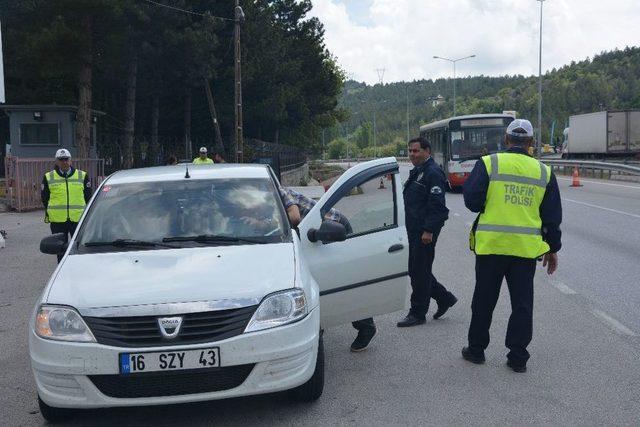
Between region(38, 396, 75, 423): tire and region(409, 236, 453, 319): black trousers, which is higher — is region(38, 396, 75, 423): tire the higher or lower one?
the lower one

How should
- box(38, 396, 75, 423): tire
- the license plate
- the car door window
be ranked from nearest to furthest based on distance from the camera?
Result: 1. the license plate
2. box(38, 396, 75, 423): tire
3. the car door window

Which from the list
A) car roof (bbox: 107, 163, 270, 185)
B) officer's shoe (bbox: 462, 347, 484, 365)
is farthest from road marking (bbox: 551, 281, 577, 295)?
car roof (bbox: 107, 163, 270, 185)

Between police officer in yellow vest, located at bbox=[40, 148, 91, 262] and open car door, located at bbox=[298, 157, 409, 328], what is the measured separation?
4.86 meters

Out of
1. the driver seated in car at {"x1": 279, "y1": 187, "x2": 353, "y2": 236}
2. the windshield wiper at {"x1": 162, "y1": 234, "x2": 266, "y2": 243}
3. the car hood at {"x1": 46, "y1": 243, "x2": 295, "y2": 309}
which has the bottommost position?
the car hood at {"x1": 46, "y1": 243, "x2": 295, "y2": 309}

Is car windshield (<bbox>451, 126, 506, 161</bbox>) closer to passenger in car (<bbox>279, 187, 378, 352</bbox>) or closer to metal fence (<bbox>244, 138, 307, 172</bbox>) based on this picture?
metal fence (<bbox>244, 138, 307, 172</bbox>)

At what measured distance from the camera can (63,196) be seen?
990cm

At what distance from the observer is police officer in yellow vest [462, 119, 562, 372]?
18.6 ft

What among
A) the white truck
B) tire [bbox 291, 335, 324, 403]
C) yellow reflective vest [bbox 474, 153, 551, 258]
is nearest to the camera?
tire [bbox 291, 335, 324, 403]

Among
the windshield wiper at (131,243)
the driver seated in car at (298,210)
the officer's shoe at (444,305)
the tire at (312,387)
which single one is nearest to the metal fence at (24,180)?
the driver seated in car at (298,210)

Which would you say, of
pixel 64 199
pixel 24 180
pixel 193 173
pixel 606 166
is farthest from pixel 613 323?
pixel 606 166

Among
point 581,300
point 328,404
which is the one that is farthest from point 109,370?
point 581,300

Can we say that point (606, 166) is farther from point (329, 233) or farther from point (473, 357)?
point (329, 233)

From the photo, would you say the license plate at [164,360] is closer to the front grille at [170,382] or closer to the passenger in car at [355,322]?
the front grille at [170,382]

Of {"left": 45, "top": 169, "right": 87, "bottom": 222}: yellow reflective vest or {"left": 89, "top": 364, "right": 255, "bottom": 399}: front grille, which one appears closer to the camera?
{"left": 89, "top": 364, "right": 255, "bottom": 399}: front grille
